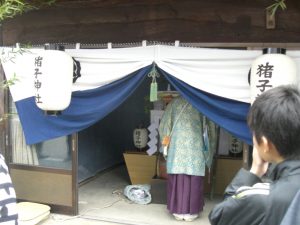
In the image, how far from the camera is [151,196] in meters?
6.54

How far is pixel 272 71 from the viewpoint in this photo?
13.5 ft

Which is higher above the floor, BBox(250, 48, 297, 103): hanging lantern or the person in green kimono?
BBox(250, 48, 297, 103): hanging lantern

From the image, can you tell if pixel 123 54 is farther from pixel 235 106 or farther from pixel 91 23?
pixel 235 106

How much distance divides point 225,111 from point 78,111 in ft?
6.81

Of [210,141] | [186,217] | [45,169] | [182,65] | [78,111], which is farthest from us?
[45,169]

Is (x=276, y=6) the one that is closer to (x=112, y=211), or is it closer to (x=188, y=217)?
(x=188, y=217)

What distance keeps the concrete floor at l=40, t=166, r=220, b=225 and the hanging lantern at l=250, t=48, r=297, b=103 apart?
2417 mm

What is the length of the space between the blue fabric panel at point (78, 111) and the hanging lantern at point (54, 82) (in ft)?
1.24

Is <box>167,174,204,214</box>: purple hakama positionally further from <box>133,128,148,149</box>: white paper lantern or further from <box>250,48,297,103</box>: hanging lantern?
<box>133,128,148,149</box>: white paper lantern

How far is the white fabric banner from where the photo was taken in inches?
182

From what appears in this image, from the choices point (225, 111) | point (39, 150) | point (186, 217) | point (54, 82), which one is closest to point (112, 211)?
point (186, 217)

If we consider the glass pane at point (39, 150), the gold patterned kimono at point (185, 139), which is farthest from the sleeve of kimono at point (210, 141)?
the glass pane at point (39, 150)

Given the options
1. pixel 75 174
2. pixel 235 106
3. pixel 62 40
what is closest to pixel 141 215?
pixel 75 174

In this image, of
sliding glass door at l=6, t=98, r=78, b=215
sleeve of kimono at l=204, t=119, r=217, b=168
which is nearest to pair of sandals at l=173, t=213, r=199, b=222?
sleeve of kimono at l=204, t=119, r=217, b=168
